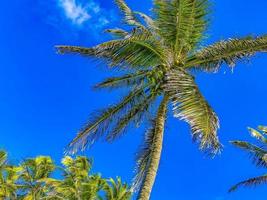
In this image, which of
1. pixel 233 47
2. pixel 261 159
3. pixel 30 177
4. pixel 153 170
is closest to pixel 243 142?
pixel 261 159

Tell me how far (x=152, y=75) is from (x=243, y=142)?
48.6 ft

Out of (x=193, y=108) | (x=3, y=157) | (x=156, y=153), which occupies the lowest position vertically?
(x=156, y=153)

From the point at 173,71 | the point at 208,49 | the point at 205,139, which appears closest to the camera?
the point at 205,139

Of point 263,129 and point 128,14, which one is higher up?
point 263,129

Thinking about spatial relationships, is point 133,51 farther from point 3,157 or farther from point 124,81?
point 3,157

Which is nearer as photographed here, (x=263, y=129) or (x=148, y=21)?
(x=148, y=21)

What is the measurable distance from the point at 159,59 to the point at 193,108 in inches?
88.6

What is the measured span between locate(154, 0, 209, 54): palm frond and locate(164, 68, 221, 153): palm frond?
3.55 feet

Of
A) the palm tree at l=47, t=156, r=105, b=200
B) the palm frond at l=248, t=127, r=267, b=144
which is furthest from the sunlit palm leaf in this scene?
the palm tree at l=47, t=156, r=105, b=200

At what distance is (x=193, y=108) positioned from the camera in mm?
13719

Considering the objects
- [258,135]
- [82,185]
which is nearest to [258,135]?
[258,135]

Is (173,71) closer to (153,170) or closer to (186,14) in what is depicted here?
(186,14)

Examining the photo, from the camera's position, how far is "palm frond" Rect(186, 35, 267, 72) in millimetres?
15359

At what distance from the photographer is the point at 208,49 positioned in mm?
15594
